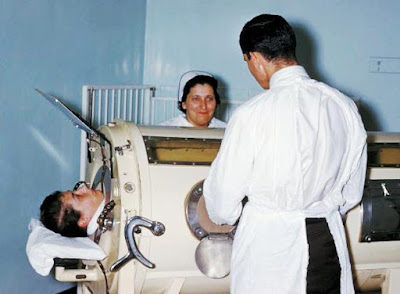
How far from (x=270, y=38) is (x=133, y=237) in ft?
2.39

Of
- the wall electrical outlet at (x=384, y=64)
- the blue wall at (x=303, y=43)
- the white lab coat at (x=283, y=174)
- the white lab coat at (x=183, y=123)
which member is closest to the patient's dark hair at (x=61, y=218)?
the white lab coat at (x=283, y=174)

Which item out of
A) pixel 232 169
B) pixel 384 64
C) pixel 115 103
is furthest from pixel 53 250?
pixel 384 64

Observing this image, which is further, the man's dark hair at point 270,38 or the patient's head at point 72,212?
the patient's head at point 72,212

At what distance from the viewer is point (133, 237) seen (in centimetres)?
190

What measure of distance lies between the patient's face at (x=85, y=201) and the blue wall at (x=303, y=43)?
1.97 metres

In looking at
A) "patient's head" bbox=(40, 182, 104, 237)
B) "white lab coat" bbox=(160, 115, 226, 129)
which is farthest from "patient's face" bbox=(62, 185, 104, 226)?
"white lab coat" bbox=(160, 115, 226, 129)

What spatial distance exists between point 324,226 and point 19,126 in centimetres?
147

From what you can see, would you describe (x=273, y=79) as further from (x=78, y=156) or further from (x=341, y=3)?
(x=341, y=3)

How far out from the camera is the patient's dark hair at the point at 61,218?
215cm

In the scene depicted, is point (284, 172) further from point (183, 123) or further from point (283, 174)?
point (183, 123)

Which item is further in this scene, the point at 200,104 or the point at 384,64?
the point at 384,64

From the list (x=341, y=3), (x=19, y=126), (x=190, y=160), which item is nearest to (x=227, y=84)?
(x=341, y=3)

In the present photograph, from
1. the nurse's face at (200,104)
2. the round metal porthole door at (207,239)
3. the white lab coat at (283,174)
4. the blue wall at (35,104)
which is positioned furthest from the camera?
the nurse's face at (200,104)

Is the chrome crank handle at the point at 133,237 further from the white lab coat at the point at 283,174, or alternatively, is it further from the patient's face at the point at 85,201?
the patient's face at the point at 85,201
